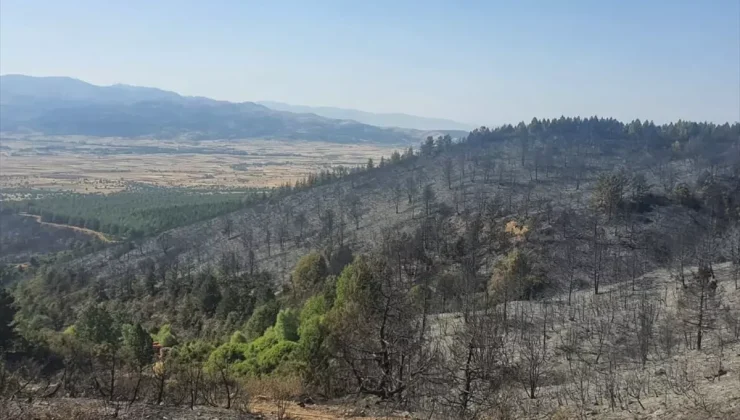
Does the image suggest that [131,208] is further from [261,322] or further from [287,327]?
[287,327]

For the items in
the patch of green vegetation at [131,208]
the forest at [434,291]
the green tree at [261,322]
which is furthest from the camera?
the patch of green vegetation at [131,208]

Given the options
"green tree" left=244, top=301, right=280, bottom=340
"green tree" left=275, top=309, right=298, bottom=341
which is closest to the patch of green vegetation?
"green tree" left=244, top=301, right=280, bottom=340

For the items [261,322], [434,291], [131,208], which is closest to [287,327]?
[261,322]

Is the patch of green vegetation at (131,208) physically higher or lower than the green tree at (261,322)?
lower

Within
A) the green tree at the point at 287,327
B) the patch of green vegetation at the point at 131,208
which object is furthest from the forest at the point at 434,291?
the patch of green vegetation at the point at 131,208

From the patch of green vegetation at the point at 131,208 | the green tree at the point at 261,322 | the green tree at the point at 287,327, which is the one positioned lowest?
the patch of green vegetation at the point at 131,208

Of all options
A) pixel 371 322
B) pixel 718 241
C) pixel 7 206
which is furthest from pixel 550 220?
pixel 7 206

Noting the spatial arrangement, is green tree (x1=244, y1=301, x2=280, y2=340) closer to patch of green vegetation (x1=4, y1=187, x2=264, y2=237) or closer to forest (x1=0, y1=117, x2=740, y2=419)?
forest (x1=0, y1=117, x2=740, y2=419)

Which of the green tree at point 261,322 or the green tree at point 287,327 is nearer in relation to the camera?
the green tree at point 287,327

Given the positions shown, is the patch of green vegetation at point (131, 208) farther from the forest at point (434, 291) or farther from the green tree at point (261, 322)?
the green tree at point (261, 322)
